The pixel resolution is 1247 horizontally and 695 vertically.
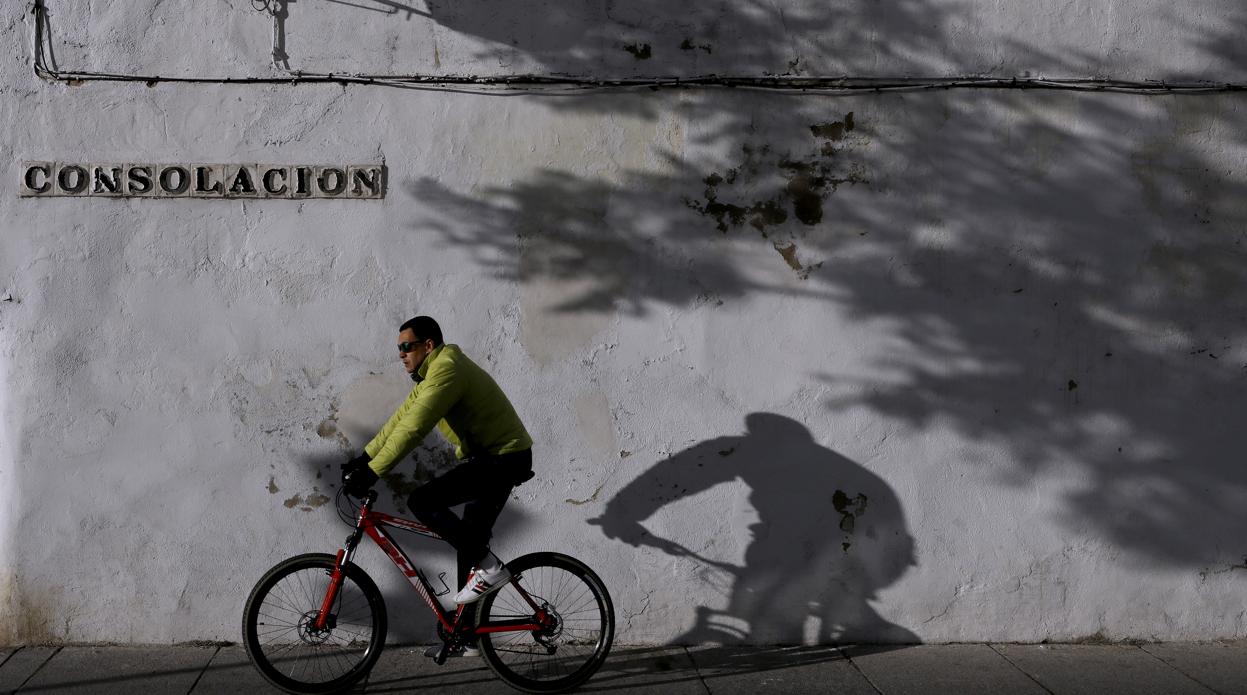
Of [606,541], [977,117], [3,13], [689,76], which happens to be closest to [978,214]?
[977,117]

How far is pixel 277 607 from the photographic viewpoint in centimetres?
538

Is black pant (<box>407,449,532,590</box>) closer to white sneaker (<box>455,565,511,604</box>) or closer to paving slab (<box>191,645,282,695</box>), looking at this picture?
white sneaker (<box>455,565,511,604</box>)

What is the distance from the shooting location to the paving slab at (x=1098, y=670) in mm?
5316

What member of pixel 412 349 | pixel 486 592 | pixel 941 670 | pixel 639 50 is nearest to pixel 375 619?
pixel 486 592

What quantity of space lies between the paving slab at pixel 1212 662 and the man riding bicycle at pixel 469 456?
3428 millimetres

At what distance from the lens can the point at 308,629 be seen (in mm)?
5109

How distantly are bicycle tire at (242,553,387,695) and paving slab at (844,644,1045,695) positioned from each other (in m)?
2.44

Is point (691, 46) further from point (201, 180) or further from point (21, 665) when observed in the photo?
point (21, 665)

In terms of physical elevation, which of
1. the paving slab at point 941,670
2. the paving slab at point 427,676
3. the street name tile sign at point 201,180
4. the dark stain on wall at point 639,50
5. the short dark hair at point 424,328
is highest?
the dark stain on wall at point 639,50

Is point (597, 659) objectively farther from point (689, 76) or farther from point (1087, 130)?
point (1087, 130)

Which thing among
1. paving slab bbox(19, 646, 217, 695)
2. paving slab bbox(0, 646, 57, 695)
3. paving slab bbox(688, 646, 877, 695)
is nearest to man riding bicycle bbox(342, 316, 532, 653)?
paving slab bbox(688, 646, 877, 695)

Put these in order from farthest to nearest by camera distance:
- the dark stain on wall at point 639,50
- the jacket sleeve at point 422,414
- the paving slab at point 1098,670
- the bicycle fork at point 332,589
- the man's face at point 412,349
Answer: the dark stain on wall at point 639,50 < the paving slab at point 1098,670 < the man's face at point 412,349 < the bicycle fork at point 332,589 < the jacket sleeve at point 422,414

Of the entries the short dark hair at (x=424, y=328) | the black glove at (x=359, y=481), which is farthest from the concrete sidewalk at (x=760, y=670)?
the short dark hair at (x=424, y=328)

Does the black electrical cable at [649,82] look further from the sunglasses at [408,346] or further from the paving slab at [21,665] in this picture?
the paving slab at [21,665]
